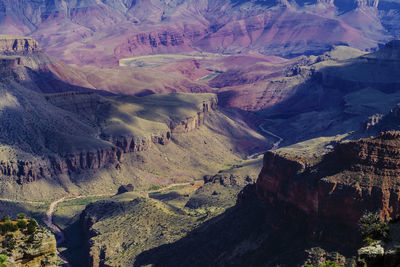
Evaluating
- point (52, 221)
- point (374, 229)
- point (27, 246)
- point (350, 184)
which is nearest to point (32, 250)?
point (27, 246)

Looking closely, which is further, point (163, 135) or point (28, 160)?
point (163, 135)

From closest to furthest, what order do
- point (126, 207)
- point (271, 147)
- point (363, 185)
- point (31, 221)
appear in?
1. point (31, 221)
2. point (363, 185)
3. point (126, 207)
4. point (271, 147)

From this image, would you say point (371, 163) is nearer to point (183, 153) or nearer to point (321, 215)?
point (321, 215)

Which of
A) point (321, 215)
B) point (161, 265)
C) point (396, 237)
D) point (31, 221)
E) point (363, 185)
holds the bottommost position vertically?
point (161, 265)

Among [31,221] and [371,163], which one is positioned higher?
[31,221]

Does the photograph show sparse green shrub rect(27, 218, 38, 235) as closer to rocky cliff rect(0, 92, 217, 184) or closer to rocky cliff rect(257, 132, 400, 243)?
rocky cliff rect(257, 132, 400, 243)

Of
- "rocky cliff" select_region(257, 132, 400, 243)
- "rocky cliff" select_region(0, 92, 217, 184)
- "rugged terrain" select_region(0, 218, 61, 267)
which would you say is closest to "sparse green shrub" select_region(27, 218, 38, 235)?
"rugged terrain" select_region(0, 218, 61, 267)

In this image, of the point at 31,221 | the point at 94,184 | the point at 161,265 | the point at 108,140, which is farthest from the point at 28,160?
the point at 31,221

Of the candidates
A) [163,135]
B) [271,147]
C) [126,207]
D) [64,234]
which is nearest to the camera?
[126,207]
